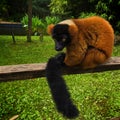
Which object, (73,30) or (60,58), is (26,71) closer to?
(60,58)

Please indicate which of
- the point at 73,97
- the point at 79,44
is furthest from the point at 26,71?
the point at 73,97

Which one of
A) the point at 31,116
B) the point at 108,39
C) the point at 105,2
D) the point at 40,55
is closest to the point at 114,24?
the point at 105,2

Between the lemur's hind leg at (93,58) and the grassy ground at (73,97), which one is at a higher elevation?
the lemur's hind leg at (93,58)

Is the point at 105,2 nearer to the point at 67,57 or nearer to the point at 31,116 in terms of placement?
the point at 31,116

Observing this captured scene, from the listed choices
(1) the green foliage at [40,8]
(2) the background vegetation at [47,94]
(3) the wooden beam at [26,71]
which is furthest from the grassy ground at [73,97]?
(1) the green foliage at [40,8]

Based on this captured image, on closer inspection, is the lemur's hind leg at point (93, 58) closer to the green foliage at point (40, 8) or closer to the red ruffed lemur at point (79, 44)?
the red ruffed lemur at point (79, 44)

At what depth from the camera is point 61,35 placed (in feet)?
9.83

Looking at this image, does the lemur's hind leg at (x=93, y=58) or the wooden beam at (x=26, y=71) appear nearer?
the wooden beam at (x=26, y=71)

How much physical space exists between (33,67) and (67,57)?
1.19ft

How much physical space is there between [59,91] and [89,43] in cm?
77

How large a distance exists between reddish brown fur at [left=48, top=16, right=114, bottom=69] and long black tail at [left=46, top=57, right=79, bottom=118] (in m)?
0.20

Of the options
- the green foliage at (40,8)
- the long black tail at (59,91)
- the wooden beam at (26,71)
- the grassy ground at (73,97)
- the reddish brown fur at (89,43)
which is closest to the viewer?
the long black tail at (59,91)

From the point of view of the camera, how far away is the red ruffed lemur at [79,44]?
9.71 ft

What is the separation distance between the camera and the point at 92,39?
3166 millimetres
